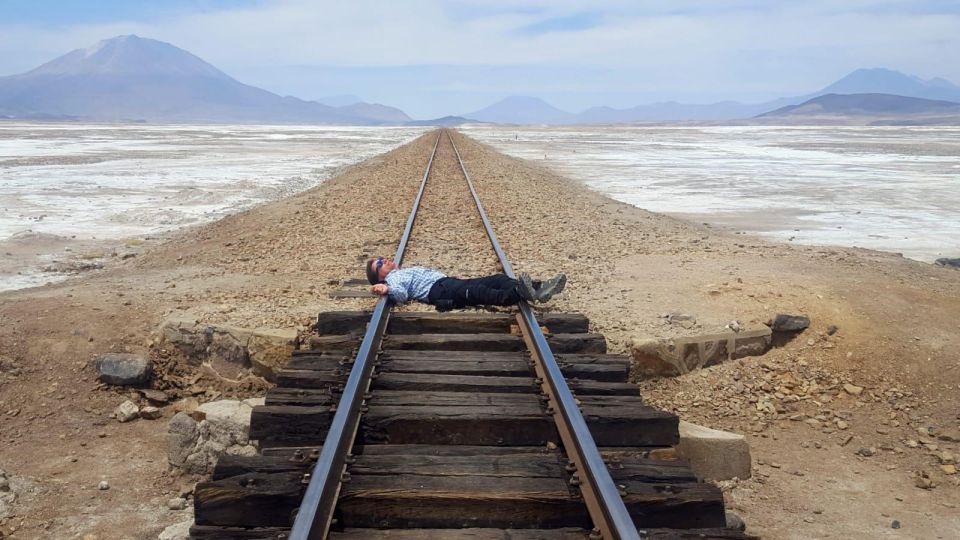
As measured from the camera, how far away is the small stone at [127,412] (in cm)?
600

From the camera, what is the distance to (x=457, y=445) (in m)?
4.41

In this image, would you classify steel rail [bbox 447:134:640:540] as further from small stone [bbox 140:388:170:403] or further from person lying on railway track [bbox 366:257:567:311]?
small stone [bbox 140:388:170:403]

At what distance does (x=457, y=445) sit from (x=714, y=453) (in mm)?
1710

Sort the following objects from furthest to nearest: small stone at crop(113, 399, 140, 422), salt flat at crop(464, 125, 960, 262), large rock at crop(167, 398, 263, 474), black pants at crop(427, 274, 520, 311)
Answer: salt flat at crop(464, 125, 960, 262)
black pants at crop(427, 274, 520, 311)
small stone at crop(113, 399, 140, 422)
large rock at crop(167, 398, 263, 474)

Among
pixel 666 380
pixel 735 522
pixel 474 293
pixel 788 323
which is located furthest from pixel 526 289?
pixel 735 522

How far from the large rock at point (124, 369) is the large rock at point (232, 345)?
470 millimetres

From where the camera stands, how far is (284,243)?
11.5 m

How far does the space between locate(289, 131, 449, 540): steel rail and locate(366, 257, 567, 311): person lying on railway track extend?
121cm

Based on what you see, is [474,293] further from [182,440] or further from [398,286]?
[182,440]

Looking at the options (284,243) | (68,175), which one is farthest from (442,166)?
A: (284,243)

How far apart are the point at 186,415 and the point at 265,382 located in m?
1.09

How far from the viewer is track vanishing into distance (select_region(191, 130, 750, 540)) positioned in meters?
3.61

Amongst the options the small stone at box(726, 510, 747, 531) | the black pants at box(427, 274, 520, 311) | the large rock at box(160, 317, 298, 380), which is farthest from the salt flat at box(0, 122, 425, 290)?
the small stone at box(726, 510, 747, 531)

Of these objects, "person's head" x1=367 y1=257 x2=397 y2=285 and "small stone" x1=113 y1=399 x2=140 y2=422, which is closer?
"small stone" x1=113 y1=399 x2=140 y2=422
